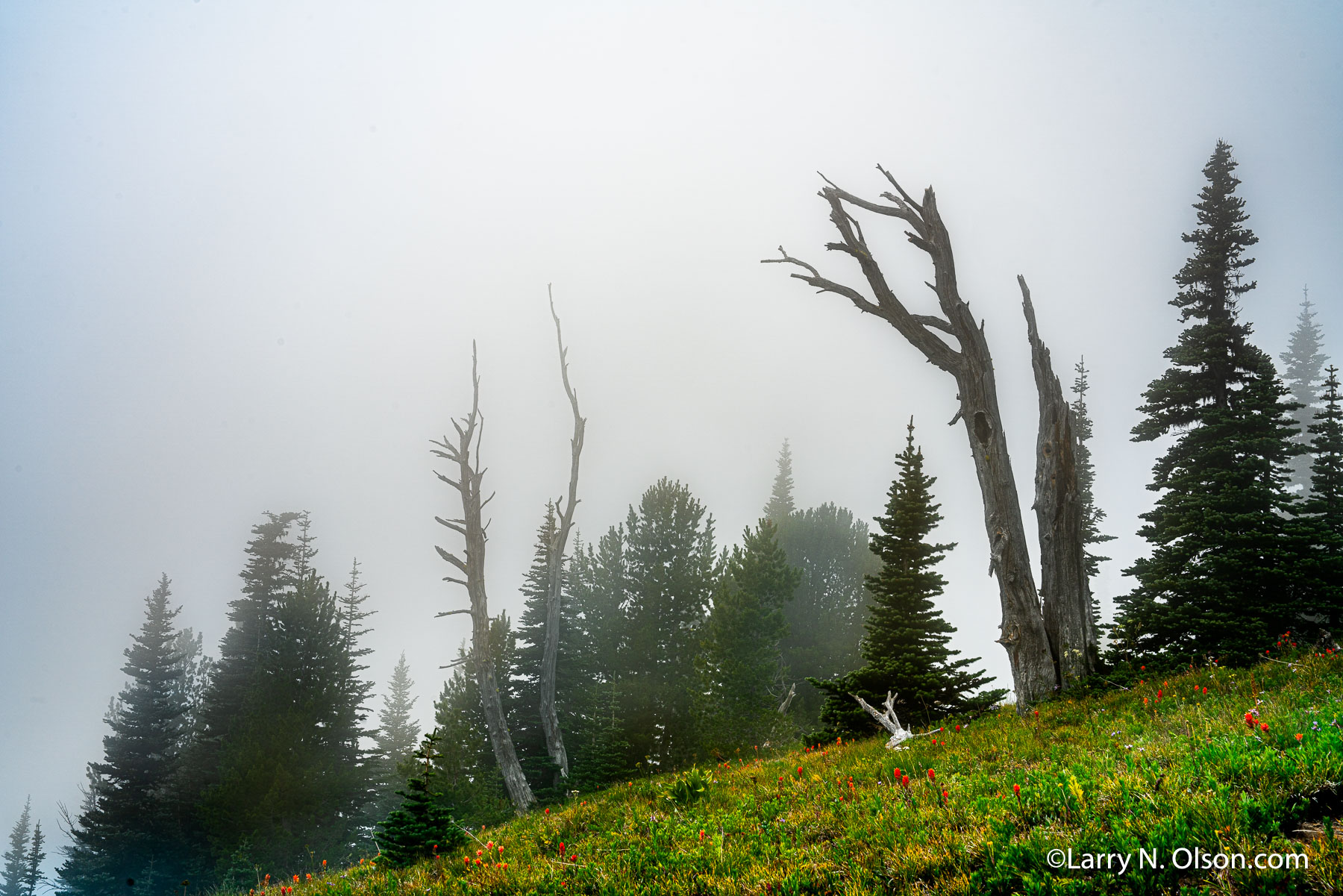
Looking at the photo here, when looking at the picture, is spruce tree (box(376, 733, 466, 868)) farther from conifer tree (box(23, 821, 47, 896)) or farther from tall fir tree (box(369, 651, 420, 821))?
conifer tree (box(23, 821, 47, 896))

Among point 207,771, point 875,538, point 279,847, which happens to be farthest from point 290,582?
point 875,538

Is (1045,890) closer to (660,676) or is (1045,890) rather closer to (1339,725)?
(1339,725)

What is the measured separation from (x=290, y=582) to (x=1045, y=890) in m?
41.5

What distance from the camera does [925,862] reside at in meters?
3.93

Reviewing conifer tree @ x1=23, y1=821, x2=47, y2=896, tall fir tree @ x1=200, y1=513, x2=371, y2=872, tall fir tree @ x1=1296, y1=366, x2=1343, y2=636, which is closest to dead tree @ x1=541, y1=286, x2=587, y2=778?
tall fir tree @ x1=200, y1=513, x2=371, y2=872

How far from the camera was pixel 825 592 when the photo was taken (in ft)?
143

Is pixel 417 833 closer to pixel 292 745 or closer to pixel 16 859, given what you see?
pixel 292 745

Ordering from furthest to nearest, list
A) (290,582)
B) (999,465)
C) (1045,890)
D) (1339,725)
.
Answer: (290,582) → (999,465) → (1339,725) → (1045,890)

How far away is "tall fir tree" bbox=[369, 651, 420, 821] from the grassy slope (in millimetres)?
28502

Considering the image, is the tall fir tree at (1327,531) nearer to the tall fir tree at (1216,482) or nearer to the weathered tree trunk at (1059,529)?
the tall fir tree at (1216,482)

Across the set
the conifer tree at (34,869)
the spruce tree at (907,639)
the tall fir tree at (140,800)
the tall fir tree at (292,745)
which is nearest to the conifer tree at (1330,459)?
the spruce tree at (907,639)

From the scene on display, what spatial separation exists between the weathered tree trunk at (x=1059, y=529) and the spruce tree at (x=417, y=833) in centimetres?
1042

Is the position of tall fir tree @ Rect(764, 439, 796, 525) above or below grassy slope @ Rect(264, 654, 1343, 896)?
above

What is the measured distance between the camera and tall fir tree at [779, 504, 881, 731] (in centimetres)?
3853
